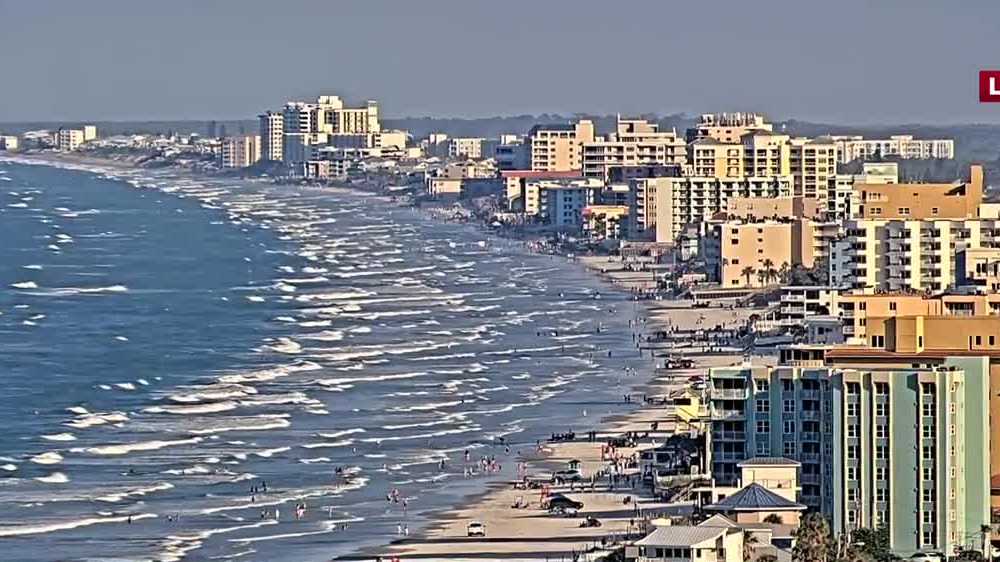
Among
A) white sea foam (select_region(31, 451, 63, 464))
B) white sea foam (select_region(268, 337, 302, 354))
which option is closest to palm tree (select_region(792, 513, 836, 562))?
white sea foam (select_region(31, 451, 63, 464))

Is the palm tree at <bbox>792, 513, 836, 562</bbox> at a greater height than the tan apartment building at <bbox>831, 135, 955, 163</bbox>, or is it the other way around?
the tan apartment building at <bbox>831, 135, 955, 163</bbox>

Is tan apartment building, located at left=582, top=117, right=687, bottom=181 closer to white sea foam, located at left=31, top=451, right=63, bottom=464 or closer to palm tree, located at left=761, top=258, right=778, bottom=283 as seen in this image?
palm tree, located at left=761, top=258, right=778, bottom=283

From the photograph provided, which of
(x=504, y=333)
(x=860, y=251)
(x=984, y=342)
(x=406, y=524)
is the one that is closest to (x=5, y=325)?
(x=504, y=333)

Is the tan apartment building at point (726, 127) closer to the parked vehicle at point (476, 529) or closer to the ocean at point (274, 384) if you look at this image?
the ocean at point (274, 384)

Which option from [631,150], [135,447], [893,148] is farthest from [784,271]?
[893,148]

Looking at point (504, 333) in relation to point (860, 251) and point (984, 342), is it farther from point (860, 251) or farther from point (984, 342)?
point (984, 342)

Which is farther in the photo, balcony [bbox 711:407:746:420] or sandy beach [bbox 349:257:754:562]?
sandy beach [bbox 349:257:754:562]
